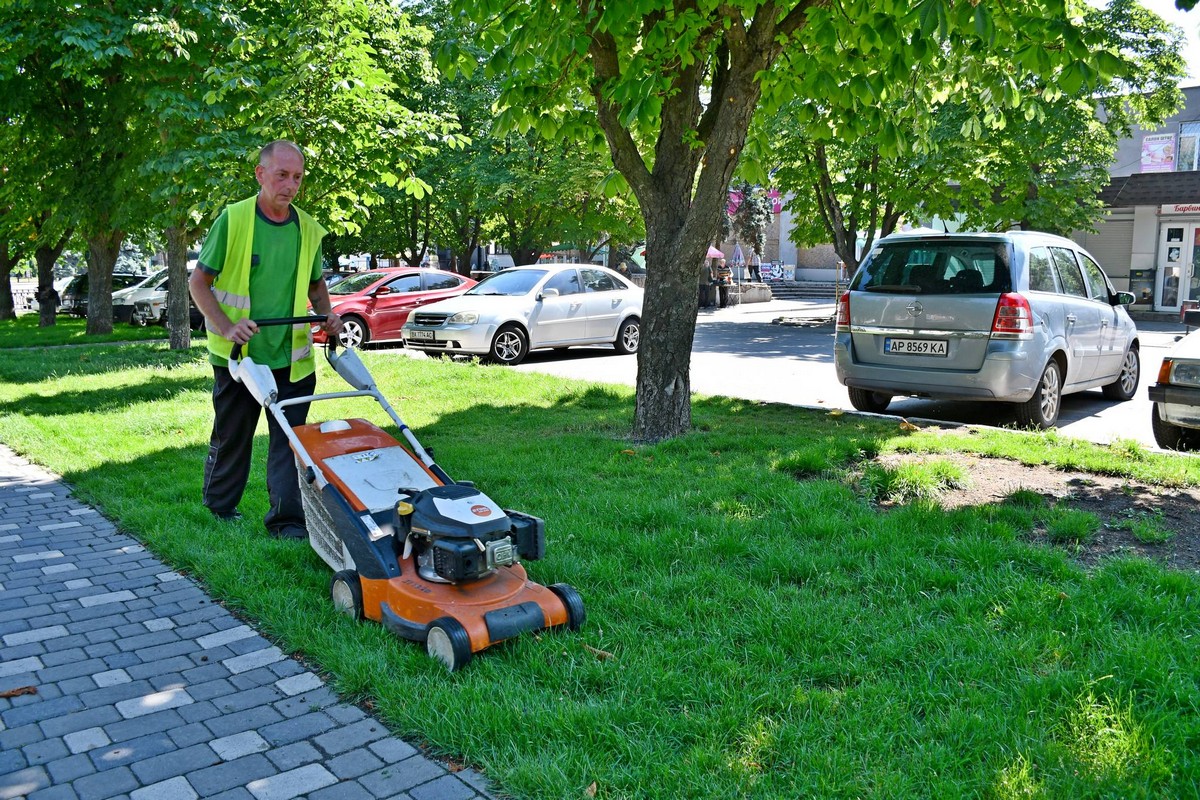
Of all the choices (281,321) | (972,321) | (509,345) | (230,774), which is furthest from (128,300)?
(230,774)

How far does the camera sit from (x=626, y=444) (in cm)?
A: 764

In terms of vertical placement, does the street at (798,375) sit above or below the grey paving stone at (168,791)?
above

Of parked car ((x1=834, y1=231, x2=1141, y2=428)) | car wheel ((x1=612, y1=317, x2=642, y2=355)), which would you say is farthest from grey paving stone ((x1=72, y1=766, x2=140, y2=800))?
car wheel ((x1=612, y1=317, x2=642, y2=355))

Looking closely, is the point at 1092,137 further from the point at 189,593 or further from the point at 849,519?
the point at 189,593

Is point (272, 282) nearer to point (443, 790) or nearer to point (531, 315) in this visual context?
point (443, 790)

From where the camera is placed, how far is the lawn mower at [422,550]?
12.1 feet

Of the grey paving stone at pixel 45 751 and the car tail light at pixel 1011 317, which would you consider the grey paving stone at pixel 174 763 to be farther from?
the car tail light at pixel 1011 317

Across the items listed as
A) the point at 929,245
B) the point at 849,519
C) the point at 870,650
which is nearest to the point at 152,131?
the point at 929,245

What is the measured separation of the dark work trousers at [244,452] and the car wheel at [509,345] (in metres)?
9.18

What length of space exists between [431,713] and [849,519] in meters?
2.87

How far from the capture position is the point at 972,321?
27.4ft

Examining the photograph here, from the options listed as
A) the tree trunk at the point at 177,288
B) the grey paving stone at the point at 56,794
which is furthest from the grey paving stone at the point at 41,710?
the tree trunk at the point at 177,288

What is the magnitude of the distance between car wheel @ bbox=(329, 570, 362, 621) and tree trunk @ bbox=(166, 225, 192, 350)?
37.6 ft

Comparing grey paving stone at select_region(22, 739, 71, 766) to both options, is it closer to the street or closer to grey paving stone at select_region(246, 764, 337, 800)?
grey paving stone at select_region(246, 764, 337, 800)
